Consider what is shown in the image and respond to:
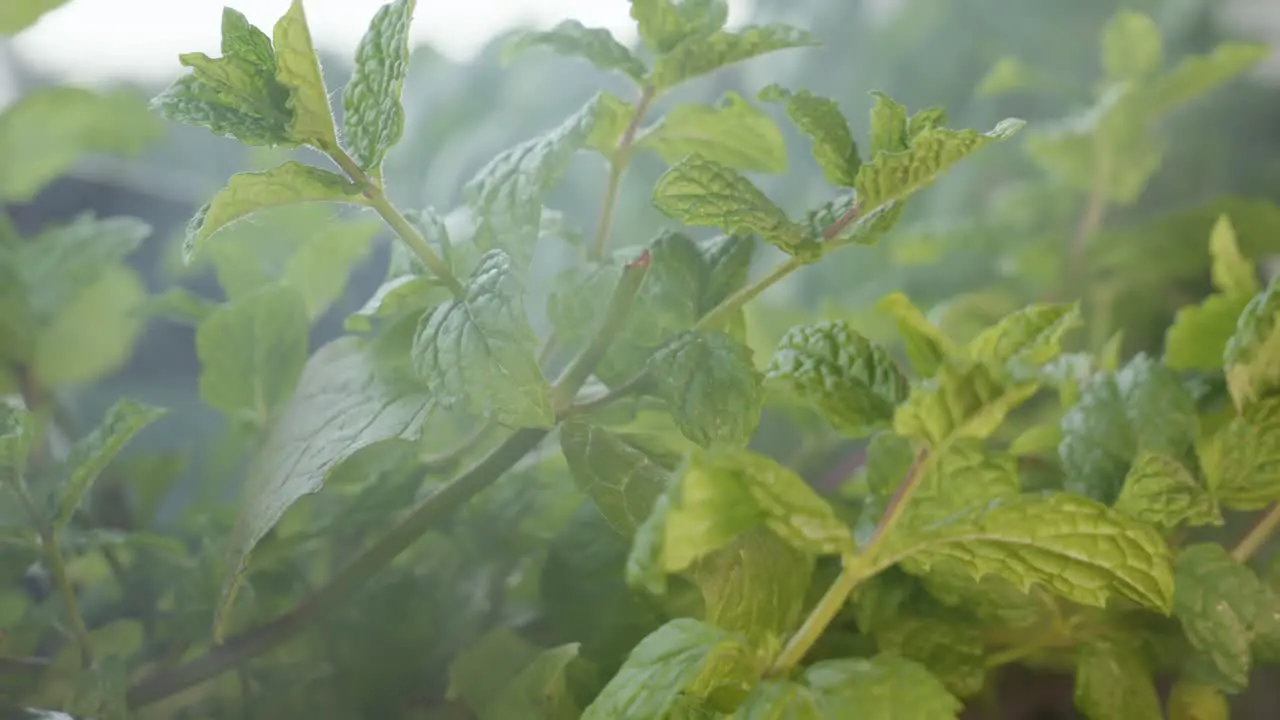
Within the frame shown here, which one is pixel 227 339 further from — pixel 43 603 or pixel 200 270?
pixel 200 270

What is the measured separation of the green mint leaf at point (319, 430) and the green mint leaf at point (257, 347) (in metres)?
0.03

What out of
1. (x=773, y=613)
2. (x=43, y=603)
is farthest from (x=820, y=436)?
(x=43, y=603)

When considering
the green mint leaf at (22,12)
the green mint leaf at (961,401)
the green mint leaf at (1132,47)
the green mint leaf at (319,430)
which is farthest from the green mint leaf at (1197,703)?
the green mint leaf at (22,12)

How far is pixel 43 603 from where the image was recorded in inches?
16.6

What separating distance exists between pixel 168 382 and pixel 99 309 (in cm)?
8

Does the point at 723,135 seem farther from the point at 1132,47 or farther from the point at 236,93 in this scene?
the point at 1132,47

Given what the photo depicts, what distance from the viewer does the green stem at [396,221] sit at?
1.07 ft

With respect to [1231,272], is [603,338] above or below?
above

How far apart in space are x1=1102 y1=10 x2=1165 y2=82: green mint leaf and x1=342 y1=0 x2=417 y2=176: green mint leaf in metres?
0.53

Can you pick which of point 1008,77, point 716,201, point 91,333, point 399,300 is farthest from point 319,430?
point 1008,77

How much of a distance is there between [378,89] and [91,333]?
325 mm

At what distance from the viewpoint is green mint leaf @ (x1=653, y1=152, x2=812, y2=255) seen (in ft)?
1.04

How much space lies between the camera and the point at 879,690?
31 cm

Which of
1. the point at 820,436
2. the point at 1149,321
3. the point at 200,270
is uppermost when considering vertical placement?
the point at 200,270
